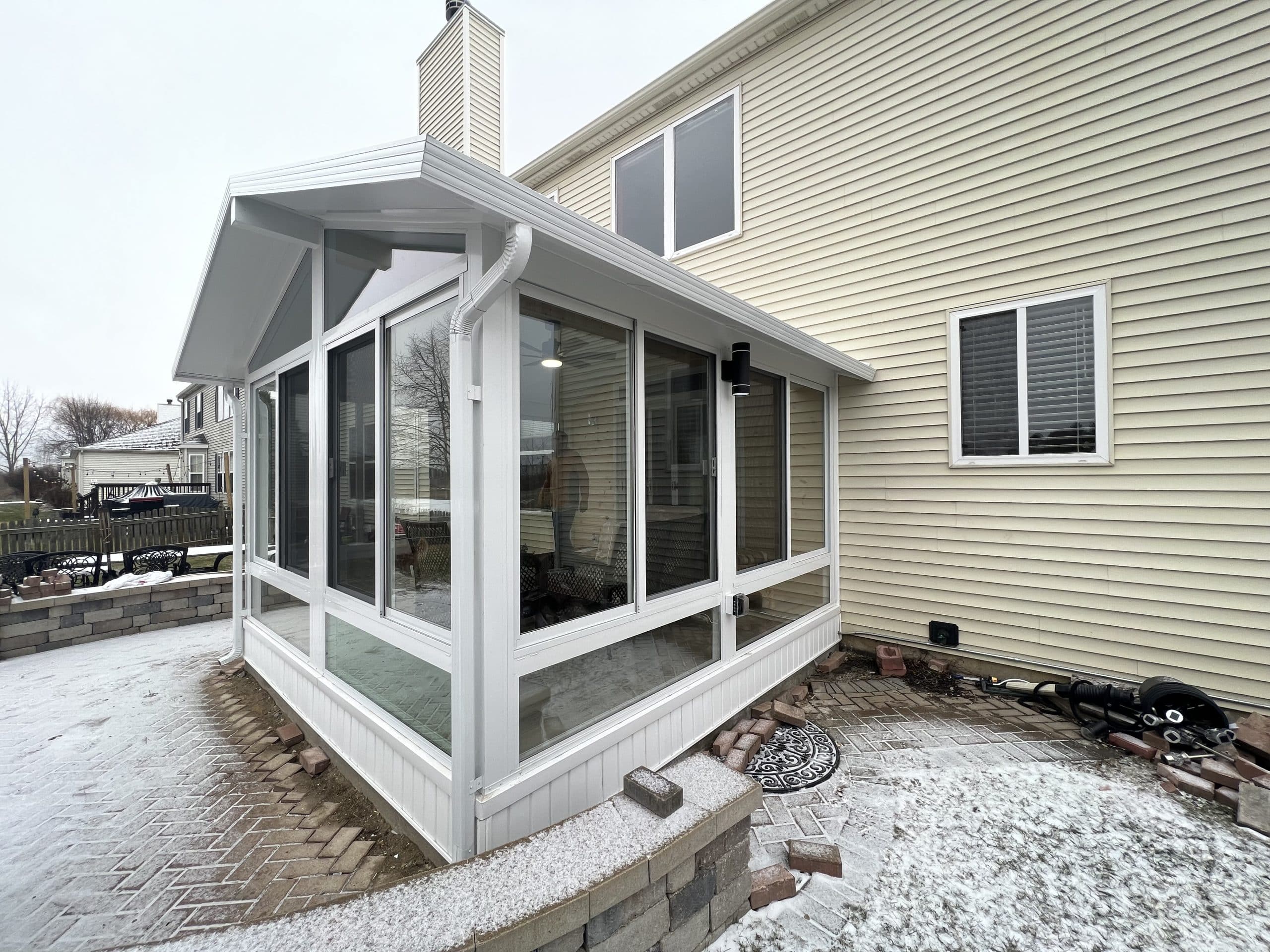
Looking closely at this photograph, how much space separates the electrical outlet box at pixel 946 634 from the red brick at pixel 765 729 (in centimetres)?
179

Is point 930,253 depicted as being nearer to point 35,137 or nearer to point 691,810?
point 691,810

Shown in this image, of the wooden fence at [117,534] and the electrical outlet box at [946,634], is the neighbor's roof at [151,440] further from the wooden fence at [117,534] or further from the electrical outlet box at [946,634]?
the electrical outlet box at [946,634]

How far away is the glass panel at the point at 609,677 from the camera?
2082mm

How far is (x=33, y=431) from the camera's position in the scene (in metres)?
27.0

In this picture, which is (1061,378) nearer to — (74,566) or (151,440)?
(74,566)

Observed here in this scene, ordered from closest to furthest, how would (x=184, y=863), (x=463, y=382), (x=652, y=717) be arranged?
(x=463, y=382)
(x=184, y=863)
(x=652, y=717)

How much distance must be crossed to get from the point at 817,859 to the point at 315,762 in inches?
98.2

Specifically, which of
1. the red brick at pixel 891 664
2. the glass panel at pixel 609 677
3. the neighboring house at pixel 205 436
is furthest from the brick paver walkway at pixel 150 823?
the neighboring house at pixel 205 436

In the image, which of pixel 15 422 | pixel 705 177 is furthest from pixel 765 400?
pixel 15 422

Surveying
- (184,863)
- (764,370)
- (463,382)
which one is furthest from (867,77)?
(184,863)

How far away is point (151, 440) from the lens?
24547 millimetres

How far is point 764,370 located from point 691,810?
2767 mm

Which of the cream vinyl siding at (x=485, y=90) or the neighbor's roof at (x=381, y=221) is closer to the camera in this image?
the neighbor's roof at (x=381, y=221)

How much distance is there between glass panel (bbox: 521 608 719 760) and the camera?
2.08 metres
